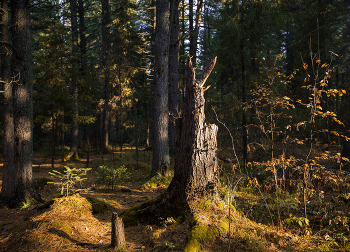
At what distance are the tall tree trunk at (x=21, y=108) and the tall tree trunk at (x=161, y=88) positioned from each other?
4428 mm

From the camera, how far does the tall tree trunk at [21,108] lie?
652 cm

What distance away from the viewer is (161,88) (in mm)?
8883

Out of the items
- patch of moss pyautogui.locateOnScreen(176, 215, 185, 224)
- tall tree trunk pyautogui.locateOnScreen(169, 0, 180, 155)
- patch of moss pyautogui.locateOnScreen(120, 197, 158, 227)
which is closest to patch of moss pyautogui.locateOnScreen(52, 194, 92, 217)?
patch of moss pyautogui.locateOnScreen(120, 197, 158, 227)

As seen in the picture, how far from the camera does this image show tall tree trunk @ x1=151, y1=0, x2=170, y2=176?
874 cm

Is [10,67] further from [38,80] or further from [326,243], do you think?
[326,243]

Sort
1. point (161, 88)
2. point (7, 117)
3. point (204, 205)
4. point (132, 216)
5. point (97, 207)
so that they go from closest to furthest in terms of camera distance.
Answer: point (204, 205), point (132, 216), point (97, 207), point (7, 117), point (161, 88)

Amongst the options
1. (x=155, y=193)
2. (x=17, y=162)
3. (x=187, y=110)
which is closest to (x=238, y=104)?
(x=155, y=193)

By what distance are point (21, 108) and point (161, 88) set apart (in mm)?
4885

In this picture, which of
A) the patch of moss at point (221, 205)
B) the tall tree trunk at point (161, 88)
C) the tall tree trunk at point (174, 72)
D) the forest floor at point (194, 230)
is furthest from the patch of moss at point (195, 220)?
the tall tree trunk at point (174, 72)

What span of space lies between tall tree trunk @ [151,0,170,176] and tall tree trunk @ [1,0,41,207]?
4428mm

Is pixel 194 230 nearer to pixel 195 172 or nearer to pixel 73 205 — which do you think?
pixel 195 172

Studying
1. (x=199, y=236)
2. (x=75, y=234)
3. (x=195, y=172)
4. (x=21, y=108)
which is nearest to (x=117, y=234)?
(x=75, y=234)

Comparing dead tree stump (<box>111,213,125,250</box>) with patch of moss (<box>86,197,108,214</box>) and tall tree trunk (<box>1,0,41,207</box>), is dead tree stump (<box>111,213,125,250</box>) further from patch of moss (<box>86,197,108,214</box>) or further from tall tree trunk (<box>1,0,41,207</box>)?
tall tree trunk (<box>1,0,41,207</box>)

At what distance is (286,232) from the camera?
4039 mm
